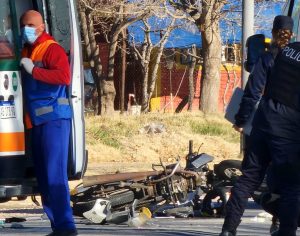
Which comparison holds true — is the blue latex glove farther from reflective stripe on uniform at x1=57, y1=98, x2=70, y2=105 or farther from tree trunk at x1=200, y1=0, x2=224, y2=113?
tree trunk at x1=200, y1=0, x2=224, y2=113

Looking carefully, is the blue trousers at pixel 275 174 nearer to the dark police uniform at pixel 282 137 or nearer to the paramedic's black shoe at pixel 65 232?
the dark police uniform at pixel 282 137

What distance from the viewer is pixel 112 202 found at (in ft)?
34.9

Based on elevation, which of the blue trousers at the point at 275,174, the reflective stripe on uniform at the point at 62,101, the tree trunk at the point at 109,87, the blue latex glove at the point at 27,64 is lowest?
the tree trunk at the point at 109,87

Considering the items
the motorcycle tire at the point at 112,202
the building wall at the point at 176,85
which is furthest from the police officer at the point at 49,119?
the building wall at the point at 176,85

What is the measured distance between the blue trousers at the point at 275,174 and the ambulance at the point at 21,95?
1.61 metres

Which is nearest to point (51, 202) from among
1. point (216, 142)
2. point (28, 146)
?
point (28, 146)

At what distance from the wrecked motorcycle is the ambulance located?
1418 millimetres

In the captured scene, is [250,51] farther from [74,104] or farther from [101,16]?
[101,16]

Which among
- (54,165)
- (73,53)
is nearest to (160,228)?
(73,53)

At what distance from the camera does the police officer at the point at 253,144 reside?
→ 801 centimetres

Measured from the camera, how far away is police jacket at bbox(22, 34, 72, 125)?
26.6ft

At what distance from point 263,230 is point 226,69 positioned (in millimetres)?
23244

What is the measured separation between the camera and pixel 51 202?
8.20 metres

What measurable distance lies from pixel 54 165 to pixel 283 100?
1854mm
